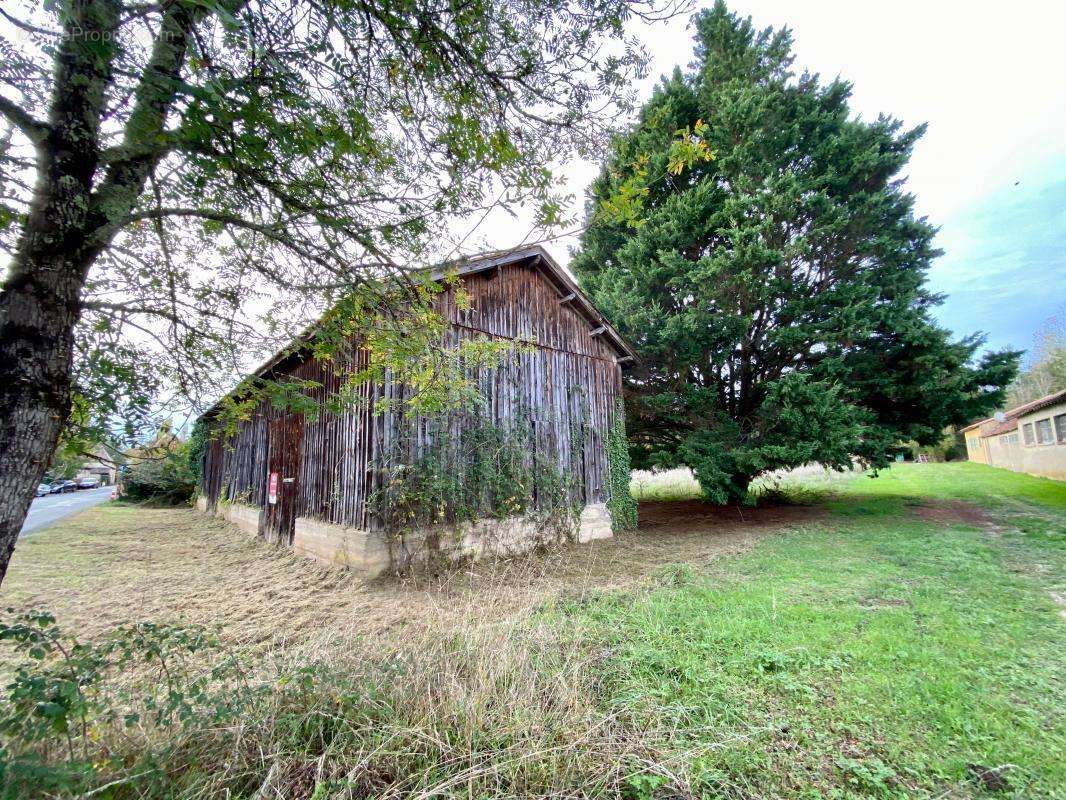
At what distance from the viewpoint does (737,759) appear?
2293 mm

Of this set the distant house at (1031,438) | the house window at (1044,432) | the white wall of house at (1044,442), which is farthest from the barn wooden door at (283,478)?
the house window at (1044,432)

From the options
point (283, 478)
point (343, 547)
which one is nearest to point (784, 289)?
point (343, 547)

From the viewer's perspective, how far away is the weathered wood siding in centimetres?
680

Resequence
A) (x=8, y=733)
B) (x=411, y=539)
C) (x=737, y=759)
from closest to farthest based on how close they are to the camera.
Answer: (x=8, y=733), (x=737, y=759), (x=411, y=539)

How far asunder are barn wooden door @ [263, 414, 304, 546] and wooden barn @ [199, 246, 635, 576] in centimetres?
4

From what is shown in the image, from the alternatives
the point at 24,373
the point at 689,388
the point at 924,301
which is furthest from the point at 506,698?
the point at 924,301

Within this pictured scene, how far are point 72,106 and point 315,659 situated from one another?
3.36m

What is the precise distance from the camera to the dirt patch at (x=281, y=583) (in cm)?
471

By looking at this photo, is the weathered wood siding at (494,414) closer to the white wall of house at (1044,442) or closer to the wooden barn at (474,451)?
the wooden barn at (474,451)

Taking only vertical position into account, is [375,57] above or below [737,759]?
above

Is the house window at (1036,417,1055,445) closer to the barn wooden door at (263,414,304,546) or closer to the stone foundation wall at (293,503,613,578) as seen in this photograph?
the stone foundation wall at (293,503,613,578)

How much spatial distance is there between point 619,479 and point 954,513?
8.80m

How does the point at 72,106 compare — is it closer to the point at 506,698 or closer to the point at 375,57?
the point at 375,57

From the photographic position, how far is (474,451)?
7613 mm
